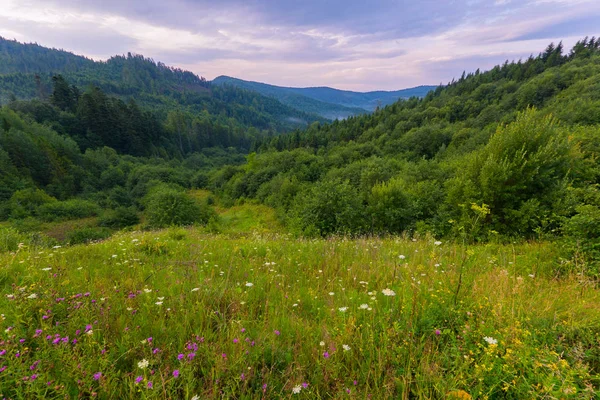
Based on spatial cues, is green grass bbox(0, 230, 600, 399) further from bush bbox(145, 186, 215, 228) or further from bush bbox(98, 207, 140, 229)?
bush bbox(98, 207, 140, 229)

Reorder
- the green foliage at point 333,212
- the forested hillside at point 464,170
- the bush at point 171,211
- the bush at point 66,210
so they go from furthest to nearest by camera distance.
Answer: the bush at point 66,210 → the bush at point 171,211 → the green foliage at point 333,212 → the forested hillside at point 464,170

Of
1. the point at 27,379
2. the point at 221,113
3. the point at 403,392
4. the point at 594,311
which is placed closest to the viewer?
the point at 27,379

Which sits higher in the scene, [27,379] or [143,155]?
[27,379]

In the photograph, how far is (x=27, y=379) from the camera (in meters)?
1.69

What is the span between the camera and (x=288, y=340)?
249cm

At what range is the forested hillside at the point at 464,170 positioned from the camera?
1059 cm

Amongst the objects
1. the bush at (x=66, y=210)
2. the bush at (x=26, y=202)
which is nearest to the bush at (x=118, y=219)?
the bush at (x=66, y=210)

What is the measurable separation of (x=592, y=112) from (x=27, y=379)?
53.8 m

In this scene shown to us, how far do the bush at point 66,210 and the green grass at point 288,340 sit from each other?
50219 millimetres

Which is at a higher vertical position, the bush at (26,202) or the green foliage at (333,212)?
the green foliage at (333,212)

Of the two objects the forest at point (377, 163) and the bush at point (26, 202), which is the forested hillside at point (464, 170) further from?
the bush at point (26, 202)

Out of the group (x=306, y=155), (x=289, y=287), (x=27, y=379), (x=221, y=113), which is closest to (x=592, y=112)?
(x=306, y=155)

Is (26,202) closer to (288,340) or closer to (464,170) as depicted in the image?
(288,340)

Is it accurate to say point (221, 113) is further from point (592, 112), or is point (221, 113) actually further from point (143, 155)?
point (592, 112)
